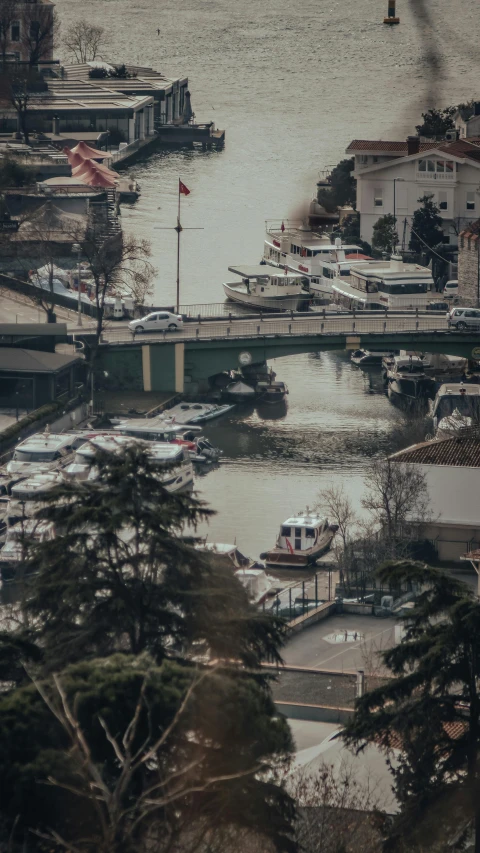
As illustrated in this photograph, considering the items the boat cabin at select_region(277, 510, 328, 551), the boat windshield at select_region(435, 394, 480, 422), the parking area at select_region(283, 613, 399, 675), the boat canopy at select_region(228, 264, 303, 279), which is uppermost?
the boat canopy at select_region(228, 264, 303, 279)

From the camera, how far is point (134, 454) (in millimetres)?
17156

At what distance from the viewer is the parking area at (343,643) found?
71.2ft

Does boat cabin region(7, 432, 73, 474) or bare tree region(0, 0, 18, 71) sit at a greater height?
bare tree region(0, 0, 18, 71)

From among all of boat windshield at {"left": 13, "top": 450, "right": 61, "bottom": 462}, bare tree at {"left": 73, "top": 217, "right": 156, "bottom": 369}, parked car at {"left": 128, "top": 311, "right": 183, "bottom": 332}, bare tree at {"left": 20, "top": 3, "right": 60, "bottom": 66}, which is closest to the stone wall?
bare tree at {"left": 73, "top": 217, "right": 156, "bottom": 369}

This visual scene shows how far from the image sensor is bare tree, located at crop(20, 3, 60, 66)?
262ft

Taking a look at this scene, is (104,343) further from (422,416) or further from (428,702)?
(428,702)

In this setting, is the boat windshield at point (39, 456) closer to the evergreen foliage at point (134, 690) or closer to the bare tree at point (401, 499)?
the bare tree at point (401, 499)

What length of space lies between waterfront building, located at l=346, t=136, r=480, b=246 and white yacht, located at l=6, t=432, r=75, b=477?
19.7 meters

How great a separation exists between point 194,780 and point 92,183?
47114 millimetres

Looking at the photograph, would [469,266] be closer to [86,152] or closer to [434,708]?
[86,152]

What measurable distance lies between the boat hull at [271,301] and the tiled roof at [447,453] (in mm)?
17120

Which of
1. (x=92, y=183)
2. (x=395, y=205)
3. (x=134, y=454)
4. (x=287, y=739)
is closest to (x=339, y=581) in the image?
(x=134, y=454)

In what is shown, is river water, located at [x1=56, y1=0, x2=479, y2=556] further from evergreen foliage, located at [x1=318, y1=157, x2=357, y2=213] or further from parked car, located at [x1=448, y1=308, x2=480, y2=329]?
parked car, located at [x1=448, y1=308, x2=480, y2=329]

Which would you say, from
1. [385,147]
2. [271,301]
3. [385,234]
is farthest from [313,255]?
[385,147]
